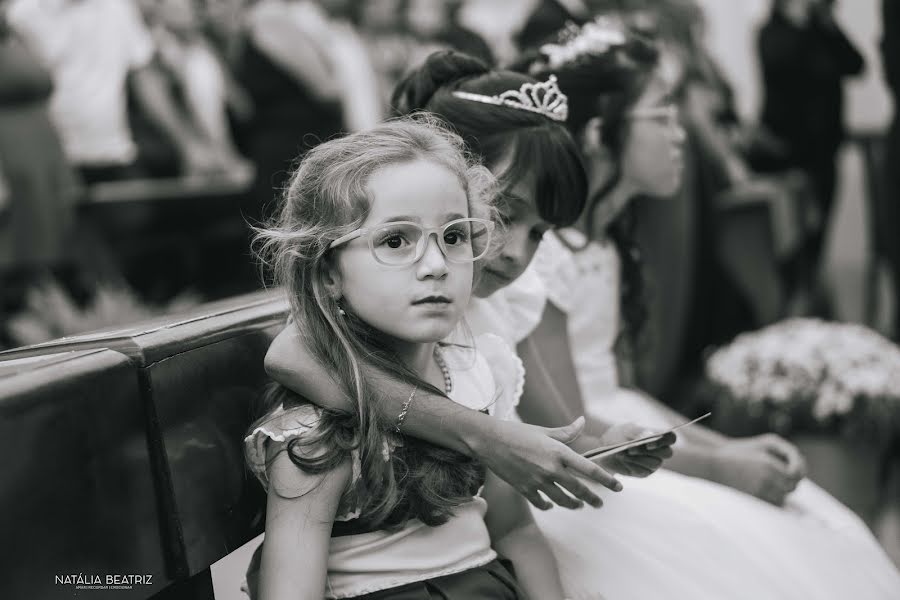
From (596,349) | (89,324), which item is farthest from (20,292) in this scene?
(596,349)

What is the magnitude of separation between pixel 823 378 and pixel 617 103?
159 cm

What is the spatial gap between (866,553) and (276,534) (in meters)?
1.31

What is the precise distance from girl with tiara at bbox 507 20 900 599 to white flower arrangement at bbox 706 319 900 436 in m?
1.08

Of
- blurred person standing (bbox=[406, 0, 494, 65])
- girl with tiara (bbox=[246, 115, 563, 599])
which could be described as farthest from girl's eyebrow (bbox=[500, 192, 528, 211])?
blurred person standing (bbox=[406, 0, 494, 65])

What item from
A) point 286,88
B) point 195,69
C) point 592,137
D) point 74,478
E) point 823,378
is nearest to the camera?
point 74,478

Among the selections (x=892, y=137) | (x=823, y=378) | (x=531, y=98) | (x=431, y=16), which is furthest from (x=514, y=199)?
(x=431, y=16)

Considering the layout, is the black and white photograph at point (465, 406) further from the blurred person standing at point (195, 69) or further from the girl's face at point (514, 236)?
the blurred person standing at point (195, 69)

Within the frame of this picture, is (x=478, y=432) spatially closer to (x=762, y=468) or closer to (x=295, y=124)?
(x=762, y=468)

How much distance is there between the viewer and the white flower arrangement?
3.61 metres

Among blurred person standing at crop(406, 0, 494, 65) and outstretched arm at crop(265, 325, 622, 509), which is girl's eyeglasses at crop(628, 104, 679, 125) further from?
blurred person standing at crop(406, 0, 494, 65)

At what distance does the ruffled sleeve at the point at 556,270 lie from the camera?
2176 mm

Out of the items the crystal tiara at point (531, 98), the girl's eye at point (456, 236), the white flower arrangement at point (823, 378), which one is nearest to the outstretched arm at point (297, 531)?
the girl's eye at point (456, 236)

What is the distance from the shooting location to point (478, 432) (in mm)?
1342

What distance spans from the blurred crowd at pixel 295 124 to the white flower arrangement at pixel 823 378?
974 millimetres
